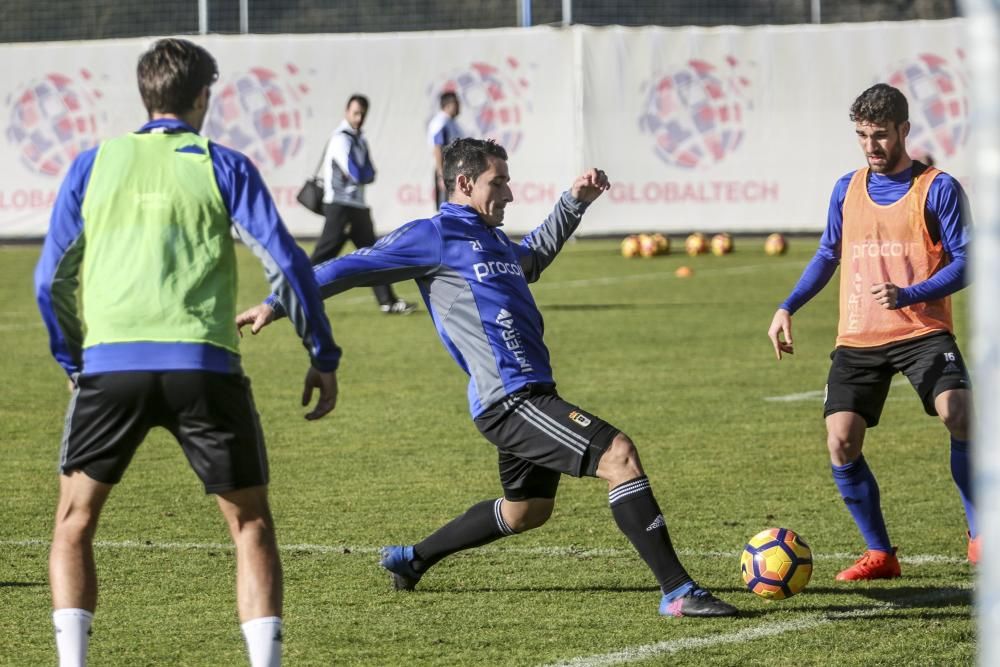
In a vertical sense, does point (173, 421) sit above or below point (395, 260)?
below

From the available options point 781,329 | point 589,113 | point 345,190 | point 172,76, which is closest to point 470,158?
point 781,329

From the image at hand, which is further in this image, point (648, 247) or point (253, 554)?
point (648, 247)

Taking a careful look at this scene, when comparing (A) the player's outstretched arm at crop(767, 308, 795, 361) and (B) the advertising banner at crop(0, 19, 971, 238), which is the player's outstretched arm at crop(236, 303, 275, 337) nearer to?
(A) the player's outstretched arm at crop(767, 308, 795, 361)

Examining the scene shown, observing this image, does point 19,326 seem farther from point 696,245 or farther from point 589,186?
point 696,245

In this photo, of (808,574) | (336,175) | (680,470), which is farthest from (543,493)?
(336,175)

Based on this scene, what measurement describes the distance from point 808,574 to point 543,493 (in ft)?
3.19

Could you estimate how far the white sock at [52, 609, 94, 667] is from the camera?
14.4 feet

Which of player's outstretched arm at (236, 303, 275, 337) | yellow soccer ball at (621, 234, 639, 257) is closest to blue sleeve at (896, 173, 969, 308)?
player's outstretched arm at (236, 303, 275, 337)

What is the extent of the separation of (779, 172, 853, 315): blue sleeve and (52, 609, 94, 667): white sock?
10.7 feet

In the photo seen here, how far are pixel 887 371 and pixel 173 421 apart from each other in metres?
3.13

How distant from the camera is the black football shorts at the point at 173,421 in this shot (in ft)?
14.2

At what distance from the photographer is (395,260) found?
5801mm

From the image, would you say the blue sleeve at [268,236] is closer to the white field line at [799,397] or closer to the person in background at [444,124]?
the white field line at [799,397]

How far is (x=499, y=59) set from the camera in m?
26.3
